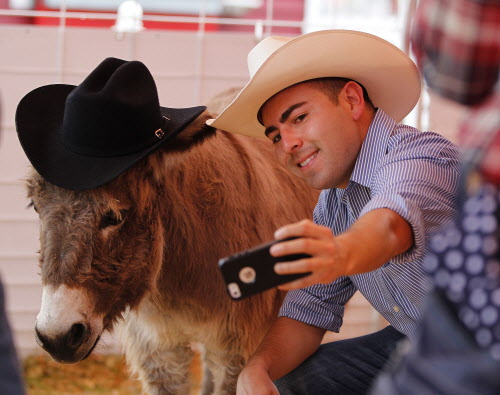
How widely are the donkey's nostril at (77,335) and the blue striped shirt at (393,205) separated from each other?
0.53 m

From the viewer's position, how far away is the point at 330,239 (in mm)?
929

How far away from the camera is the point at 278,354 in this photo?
1.64 metres

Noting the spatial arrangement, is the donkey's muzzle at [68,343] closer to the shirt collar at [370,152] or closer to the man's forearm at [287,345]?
the man's forearm at [287,345]

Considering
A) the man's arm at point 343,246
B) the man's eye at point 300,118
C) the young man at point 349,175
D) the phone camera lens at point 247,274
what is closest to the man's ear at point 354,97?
the young man at point 349,175

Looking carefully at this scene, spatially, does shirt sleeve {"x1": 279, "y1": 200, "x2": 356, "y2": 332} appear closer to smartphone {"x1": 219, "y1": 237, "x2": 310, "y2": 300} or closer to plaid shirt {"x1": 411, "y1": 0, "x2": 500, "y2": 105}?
smartphone {"x1": 219, "y1": 237, "x2": 310, "y2": 300}

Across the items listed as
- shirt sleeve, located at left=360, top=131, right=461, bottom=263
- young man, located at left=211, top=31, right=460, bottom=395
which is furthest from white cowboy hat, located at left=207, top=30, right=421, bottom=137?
shirt sleeve, located at left=360, top=131, right=461, bottom=263

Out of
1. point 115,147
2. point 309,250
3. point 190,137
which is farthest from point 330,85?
point 309,250

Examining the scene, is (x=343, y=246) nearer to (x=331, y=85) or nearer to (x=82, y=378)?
(x=331, y=85)

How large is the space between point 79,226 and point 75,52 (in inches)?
67.4

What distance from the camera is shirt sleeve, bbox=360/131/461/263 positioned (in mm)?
1098

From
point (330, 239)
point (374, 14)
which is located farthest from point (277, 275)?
point (374, 14)

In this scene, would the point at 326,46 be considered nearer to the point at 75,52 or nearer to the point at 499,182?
the point at 499,182

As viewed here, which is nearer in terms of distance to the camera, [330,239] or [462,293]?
[462,293]

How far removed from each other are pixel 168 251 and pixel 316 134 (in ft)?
2.22
